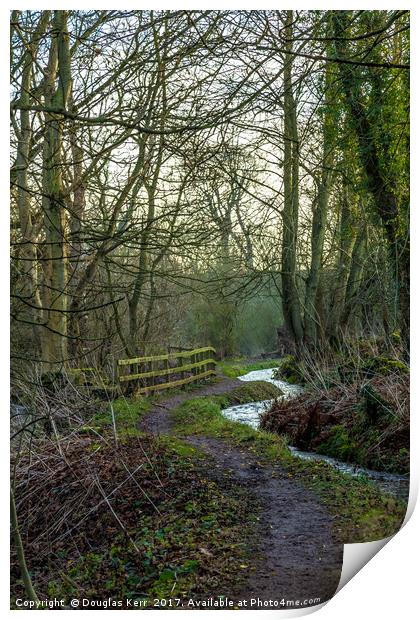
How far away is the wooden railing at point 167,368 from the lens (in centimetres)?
458

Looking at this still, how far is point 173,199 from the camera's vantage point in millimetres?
4676

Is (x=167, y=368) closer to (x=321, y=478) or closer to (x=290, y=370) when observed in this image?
(x=290, y=370)

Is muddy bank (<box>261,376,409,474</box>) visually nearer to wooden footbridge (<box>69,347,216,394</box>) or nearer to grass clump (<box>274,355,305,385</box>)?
grass clump (<box>274,355,305,385</box>)

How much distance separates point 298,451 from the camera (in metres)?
5.30

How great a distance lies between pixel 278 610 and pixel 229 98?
3.05 metres

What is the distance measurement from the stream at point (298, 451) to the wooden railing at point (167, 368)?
40 centimetres

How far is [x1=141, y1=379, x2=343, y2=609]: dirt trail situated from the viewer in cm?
362

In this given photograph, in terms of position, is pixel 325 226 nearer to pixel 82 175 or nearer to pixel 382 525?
pixel 82 175

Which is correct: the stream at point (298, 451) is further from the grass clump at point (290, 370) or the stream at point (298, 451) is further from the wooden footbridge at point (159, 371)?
the wooden footbridge at point (159, 371)

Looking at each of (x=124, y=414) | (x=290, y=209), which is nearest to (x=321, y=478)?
(x=124, y=414)

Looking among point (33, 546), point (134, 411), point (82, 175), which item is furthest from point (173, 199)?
point (33, 546)

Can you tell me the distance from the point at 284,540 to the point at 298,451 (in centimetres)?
152

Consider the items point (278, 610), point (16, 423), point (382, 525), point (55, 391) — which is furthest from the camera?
point (55, 391)

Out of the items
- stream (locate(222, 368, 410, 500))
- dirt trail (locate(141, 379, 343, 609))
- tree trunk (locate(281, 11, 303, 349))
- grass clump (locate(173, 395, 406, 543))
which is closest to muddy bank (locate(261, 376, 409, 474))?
stream (locate(222, 368, 410, 500))
